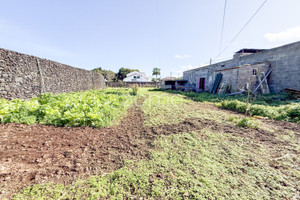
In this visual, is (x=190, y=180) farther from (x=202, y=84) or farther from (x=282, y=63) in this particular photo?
(x=202, y=84)

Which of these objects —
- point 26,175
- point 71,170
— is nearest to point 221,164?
point 71,170

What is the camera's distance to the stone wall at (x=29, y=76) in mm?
5224

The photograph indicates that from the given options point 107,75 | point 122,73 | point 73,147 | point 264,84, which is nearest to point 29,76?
point 73,147

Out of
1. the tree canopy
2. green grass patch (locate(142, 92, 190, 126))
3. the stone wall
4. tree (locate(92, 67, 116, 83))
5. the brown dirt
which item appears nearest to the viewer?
the brown dirt

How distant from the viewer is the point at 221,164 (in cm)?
201

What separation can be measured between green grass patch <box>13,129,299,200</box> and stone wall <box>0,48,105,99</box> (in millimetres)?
6644

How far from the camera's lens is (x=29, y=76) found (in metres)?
6.41

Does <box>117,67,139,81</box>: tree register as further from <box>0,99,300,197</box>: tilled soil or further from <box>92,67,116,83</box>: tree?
<box>0,99,300,197</box>: tilled soil

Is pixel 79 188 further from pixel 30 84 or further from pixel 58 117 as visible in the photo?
pixel 30 84

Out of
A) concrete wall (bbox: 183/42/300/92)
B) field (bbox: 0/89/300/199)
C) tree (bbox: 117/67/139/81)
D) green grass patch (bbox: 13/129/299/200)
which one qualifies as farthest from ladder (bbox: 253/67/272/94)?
tree (bbox: 117/67/139/81)

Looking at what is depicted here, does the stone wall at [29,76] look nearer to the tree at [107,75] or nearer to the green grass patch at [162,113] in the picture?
the green grass patch at [162,113]

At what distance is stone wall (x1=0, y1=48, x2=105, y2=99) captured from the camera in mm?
5224

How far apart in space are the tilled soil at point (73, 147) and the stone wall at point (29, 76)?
3970 millimetres

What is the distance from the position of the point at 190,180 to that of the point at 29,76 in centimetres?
914
